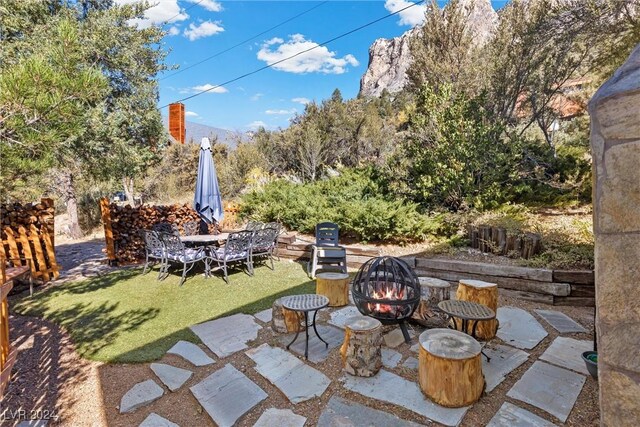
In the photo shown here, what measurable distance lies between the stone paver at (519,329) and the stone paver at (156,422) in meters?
2.81

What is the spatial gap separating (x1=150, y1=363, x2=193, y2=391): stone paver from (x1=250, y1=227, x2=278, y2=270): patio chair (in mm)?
2865

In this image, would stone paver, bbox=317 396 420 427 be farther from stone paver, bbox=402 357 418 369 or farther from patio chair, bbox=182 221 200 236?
patio chair, bbox=182 221 200 236

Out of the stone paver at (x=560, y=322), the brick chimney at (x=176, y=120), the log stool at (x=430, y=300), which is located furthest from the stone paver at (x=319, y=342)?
the brick chimney at (x=176, y=120)

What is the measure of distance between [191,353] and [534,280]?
385cm

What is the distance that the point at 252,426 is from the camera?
78.4 inches

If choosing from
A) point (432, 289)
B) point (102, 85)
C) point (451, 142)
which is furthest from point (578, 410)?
point (451, 142)

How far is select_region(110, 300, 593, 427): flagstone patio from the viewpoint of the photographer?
6.64 feet

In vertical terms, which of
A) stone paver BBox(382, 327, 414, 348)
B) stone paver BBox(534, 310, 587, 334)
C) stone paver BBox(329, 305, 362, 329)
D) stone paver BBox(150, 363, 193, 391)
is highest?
stone paver BBox(534, 310, 587, 334)

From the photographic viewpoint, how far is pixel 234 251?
523 centimetres

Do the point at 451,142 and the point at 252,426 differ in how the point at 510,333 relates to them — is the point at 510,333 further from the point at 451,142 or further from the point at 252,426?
the point at 451,142

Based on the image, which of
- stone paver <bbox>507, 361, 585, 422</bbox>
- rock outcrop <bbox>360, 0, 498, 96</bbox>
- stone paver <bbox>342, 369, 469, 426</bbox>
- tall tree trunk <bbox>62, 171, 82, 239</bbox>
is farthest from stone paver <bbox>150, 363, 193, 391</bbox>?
rock outcrop <bbox>360, 0, 498, 96</bbox>

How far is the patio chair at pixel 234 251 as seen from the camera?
16.6 feet

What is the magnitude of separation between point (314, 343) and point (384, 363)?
675mm

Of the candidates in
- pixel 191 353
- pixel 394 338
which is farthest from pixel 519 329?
pixel 191 353
